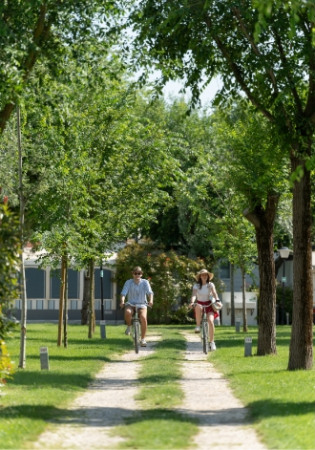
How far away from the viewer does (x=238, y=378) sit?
17500 millimetres

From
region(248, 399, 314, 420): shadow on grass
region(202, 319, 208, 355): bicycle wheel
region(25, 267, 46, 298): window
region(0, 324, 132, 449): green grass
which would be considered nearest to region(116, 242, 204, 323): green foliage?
region(25, 267, 46, 298): window

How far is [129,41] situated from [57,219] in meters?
7.63

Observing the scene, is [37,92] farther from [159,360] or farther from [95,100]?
[95,100]

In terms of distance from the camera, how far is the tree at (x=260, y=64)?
17.7 m

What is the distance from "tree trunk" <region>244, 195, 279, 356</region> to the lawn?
42cm

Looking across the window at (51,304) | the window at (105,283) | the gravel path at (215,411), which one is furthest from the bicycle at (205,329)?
the window at (51,304)

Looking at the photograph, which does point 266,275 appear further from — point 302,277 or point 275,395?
point 275,395

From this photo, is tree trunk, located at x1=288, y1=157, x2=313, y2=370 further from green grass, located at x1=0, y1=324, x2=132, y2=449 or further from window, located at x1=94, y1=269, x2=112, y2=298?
window, located at x1=94, y1=269, x2=112, y2=298

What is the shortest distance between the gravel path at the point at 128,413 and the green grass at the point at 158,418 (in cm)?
12

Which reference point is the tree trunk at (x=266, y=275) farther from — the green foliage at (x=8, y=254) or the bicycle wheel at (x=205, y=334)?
the green foliage at (x=8, y=254)

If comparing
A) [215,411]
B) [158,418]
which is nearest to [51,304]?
[215,411]

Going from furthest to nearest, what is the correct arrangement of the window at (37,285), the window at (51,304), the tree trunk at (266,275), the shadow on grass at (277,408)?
1. the window at (51,304)
2. the window at (37,285)
3. the tree trunk at (266,275)
4. the shadow on grass at (277,408)

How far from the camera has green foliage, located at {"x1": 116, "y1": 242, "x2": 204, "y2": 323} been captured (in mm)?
54406

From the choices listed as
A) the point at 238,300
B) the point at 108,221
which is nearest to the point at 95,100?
the point at 108,221
